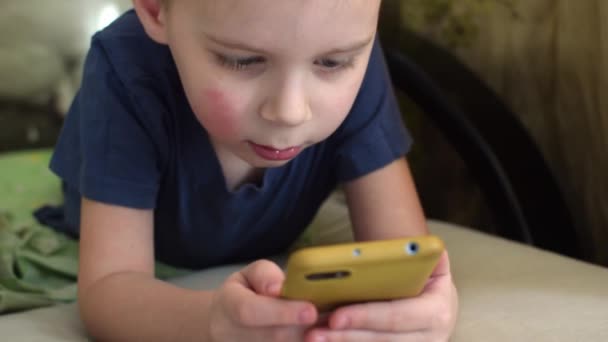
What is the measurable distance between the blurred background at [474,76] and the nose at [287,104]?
466 millimetres

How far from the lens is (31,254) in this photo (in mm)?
858

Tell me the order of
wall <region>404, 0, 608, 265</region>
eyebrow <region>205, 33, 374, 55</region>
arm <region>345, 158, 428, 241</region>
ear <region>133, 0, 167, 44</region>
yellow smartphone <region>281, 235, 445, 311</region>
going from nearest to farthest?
yellow smartphone <region>281, 235, 445, 311</region> < eyebrow <region>205, 33, 374, 55</region> < ear <region>133, 0, 167, 44</region> < arm <region>345, 158, 428, 241</region> < wall <region>404, 0, 608, 265</region>

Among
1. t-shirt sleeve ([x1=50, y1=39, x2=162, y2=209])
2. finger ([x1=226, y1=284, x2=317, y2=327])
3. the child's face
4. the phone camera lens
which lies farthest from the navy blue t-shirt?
the phone camera lens

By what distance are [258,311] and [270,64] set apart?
0.56 ft

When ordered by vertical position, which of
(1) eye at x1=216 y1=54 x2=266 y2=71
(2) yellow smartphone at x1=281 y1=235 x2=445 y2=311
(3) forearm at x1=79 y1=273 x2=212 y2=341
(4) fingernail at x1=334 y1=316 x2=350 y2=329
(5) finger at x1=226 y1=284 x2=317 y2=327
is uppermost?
(1) eye at x1=216 y1=54 x2=266 y2=71

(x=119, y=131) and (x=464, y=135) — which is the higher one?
(x=119, y=131)

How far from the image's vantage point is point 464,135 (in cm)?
99

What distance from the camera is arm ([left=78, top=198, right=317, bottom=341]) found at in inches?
20.7

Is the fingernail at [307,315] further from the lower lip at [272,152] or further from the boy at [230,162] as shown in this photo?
the lower lip at [272,152]

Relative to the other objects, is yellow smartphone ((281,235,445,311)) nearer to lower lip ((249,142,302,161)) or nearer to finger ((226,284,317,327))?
finger ((226,284,317,327))

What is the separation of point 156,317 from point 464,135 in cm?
50

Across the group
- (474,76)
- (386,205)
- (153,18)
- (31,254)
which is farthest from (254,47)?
(474,76)

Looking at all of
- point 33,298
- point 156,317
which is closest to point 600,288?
point 156,317

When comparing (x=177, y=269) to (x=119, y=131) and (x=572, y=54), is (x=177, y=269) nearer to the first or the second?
(x=119, y=131)
